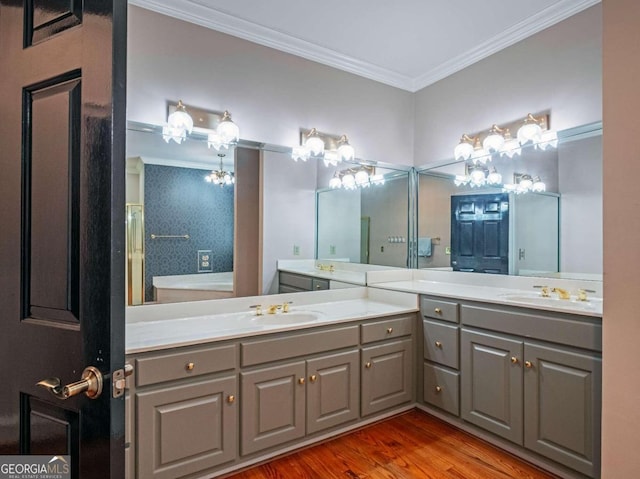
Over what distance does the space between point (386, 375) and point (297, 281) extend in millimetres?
930

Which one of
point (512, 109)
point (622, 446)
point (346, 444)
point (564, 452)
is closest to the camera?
point (622, 446)

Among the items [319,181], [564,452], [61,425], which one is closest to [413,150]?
[319,181]

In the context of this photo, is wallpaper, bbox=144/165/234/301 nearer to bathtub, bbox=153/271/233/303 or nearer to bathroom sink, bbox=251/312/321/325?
bathtub, bbox=153/271/233/303

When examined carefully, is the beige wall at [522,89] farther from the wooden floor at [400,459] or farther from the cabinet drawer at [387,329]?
the wooden floor at [400,459]

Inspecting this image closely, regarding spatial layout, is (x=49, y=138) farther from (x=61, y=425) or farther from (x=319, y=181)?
(x=319, y=181)

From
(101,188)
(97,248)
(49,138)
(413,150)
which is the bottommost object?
(97,248)

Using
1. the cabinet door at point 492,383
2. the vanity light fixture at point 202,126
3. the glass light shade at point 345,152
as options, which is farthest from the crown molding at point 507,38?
the cabinet door at point 492,383

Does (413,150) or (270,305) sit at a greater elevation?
(413,150)

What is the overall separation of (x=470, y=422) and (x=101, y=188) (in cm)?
252

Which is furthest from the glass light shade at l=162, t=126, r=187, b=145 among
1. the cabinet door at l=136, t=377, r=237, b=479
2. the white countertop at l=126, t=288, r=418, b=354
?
the cabinet door at l=136, t=377, r=237, b=479

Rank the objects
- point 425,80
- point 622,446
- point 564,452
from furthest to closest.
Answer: point 425,80 → point 564,452 → point 622,446

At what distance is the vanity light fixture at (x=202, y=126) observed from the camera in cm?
224

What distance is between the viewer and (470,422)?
237cm

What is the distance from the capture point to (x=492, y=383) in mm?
2246
